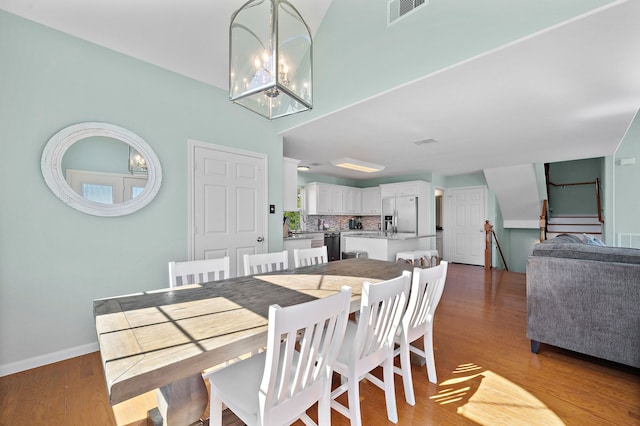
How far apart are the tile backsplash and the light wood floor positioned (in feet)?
16.0

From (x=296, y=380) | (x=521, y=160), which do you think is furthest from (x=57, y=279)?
(x=521, y=160)

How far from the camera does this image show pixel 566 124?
342cm

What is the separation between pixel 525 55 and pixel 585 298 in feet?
6.55

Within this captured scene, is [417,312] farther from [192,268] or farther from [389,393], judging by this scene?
→ [192,268]

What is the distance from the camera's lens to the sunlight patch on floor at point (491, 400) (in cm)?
166

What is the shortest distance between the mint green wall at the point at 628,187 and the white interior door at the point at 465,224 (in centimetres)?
230

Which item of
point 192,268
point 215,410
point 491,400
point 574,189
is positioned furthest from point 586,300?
point 574,189

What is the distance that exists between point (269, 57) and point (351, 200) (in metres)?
6.39

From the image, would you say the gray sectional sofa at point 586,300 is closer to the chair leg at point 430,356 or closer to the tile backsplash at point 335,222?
the chair leg at point 430,356

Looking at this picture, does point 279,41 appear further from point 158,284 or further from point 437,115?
point 158,284

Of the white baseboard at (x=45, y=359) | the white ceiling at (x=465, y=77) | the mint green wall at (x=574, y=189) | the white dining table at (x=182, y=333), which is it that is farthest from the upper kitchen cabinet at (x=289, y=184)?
the mint green wall at (x=574, y=189)

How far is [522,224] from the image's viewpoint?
6543 millimetres

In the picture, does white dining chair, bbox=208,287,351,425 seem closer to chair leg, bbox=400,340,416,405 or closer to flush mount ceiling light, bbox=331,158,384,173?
chair leg, bbox=400,340,416,405

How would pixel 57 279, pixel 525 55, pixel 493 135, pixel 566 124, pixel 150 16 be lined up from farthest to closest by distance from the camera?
pixel 493 135, pixel 566 124, pixel 150 16, pixel 57 279, pixel 525 55
